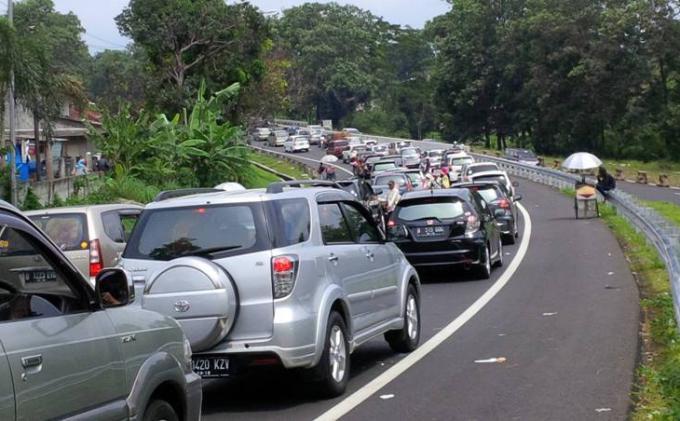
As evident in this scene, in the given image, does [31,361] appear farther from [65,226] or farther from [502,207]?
[502,207]

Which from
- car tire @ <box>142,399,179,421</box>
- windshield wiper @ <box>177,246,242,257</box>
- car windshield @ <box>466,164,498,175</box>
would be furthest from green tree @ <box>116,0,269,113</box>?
car tire @ <box>142,399,179,421</box>

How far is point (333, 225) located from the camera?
35.8 ft

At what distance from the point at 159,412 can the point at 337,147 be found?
8625 centimetres

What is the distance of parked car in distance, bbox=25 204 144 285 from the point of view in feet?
47.2

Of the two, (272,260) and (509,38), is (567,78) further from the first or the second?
(272,260)

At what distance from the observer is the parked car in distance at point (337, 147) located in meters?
91.0

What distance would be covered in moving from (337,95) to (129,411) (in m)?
130

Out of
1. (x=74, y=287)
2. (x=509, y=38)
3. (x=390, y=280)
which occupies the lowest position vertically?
(x=390, y=280)

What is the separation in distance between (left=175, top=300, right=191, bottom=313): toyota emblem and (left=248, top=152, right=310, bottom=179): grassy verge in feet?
200

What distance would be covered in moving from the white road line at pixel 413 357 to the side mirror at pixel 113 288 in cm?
349

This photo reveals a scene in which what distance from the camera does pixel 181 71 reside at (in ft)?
178

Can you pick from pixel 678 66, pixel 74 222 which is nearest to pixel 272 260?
pixel 74 222

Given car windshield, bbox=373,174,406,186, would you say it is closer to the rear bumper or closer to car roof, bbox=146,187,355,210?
the rear bumper

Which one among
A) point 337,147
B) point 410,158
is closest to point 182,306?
point 410,158
